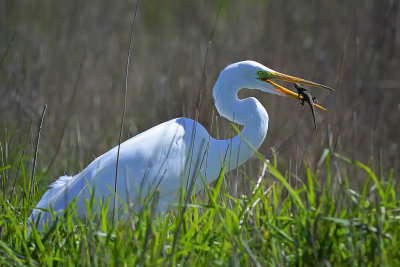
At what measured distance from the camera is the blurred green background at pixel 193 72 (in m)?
4.39

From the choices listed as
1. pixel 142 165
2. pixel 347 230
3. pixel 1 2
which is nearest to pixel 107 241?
pixel 347 230

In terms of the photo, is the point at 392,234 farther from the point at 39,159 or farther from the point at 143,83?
the point at 143,83

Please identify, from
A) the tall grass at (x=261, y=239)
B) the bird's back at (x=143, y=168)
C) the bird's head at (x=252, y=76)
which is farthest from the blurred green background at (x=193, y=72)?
the tall grass at (x=261, y=239)

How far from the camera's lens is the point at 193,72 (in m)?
4.31

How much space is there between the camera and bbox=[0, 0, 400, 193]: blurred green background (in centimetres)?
439

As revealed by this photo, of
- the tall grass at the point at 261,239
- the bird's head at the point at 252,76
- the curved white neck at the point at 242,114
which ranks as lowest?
the tall grass at the point at 261,239

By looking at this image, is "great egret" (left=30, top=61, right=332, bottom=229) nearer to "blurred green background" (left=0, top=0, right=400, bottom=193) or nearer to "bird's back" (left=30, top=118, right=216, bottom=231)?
"bird's back" (left=30, top=118, right=216, bottom=231)

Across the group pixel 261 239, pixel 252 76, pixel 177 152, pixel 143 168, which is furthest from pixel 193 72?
pixel 261 239

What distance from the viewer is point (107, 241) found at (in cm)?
160

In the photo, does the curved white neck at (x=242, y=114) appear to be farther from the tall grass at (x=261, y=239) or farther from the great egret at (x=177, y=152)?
the tall grass at (x=261, y=239)

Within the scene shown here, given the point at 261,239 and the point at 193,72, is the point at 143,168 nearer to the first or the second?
the point at 261,239

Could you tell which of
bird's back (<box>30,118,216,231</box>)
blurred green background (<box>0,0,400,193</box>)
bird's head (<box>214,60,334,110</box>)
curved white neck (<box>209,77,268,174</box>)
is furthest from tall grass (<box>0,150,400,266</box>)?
blurred green background (<box>0,0,400,193</box>)

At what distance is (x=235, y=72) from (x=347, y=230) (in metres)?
1.30

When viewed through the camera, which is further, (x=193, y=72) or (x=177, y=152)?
(x=193, y=72)
